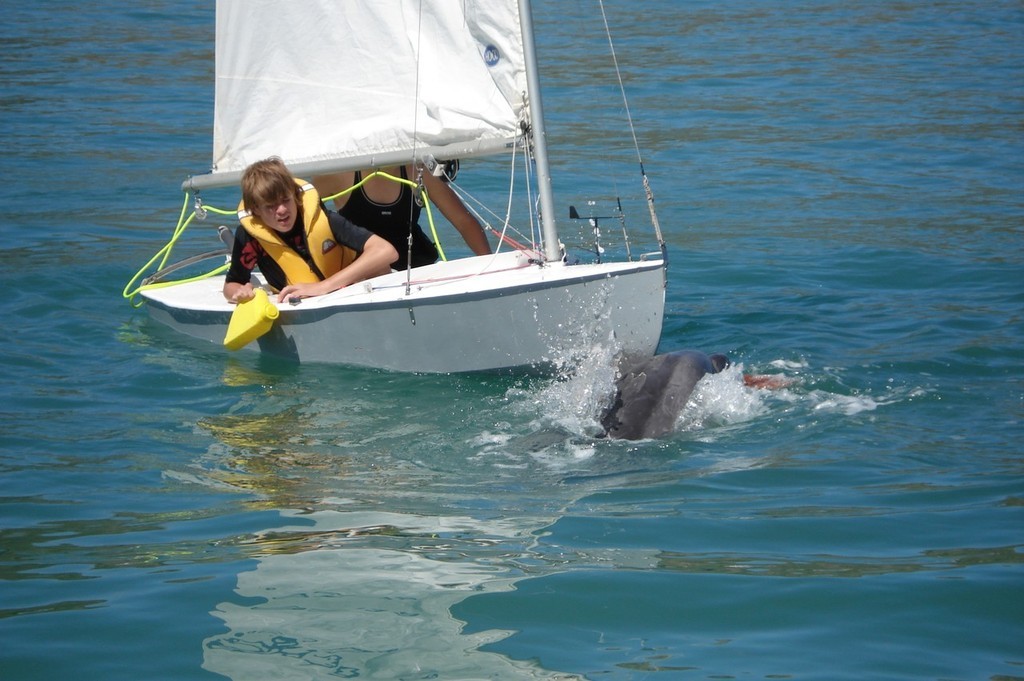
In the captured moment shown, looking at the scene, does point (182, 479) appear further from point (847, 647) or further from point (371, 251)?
point (847, 647)

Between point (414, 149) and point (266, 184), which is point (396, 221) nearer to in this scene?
point (414, 149)

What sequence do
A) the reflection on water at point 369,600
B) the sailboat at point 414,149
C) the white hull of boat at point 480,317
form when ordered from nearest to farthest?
the reflection on water at point 369,600
the white hull of boat at point 480,317
the sailboat at point 414,149

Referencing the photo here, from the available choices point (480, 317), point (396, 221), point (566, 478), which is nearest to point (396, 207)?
point (396, 221)

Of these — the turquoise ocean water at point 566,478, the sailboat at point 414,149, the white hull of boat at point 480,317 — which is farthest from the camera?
the sailboat at point 414,149

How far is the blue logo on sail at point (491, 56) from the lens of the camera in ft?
20.8

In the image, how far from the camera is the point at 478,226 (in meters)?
7.32

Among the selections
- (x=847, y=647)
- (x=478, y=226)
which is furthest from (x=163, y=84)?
(x=847, y=647)

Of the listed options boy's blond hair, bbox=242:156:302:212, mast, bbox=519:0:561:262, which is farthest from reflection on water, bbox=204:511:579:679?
boy's blond hair, bbox=242:156:302:212

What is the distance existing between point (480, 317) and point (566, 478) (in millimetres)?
1287

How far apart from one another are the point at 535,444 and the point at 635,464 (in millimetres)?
506

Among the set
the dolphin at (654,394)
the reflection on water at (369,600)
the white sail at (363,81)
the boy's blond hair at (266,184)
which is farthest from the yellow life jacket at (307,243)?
the reflection on water at (369,600)

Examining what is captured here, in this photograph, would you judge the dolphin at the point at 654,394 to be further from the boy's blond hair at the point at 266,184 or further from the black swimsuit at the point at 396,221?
the boy's blond hair at the point at 266,184

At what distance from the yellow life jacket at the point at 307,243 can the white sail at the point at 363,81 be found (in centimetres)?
36

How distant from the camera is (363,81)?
22.4 ft
